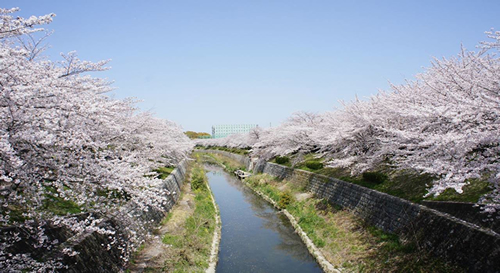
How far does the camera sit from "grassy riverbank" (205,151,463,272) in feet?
29.2

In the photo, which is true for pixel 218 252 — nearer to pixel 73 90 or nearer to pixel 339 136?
pixel 339 136

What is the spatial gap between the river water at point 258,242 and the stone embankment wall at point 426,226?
3.17 metres

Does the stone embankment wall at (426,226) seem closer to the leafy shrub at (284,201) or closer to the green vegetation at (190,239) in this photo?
the leafy shrub at (284,201)

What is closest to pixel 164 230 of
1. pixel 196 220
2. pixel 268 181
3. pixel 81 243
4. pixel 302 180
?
pixel 196 220

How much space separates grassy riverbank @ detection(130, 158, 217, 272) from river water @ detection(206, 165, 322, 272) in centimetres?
93

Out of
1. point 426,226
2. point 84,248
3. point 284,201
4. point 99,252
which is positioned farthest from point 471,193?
point 284,201

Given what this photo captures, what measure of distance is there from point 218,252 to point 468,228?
31.1 feet

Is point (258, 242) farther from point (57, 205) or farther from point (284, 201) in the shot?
point (57, 205)

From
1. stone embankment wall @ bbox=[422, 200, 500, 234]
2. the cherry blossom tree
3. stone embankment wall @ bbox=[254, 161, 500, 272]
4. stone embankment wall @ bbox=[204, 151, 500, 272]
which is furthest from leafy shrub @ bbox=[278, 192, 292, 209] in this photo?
the cherry blossom tree

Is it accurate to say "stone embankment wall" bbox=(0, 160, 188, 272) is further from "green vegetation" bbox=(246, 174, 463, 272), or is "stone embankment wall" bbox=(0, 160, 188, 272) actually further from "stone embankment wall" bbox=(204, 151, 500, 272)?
"stone embankment wall" bbox=(204, 151, 500, 272)

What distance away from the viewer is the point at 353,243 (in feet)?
39.5

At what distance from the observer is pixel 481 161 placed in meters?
6.29

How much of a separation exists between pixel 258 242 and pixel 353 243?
463 centimetres

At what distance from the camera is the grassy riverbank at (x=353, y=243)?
8898 mm
